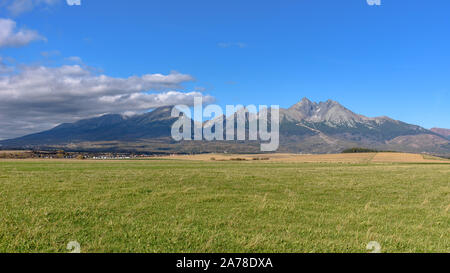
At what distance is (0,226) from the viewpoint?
1441cm

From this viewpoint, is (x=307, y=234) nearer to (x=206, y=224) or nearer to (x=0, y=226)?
(x=206, y=224)

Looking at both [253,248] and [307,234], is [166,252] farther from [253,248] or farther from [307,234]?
[307,234]

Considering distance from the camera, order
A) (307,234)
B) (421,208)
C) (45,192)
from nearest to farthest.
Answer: (307,234) < (421,208) < (45,192)

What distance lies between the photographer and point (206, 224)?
15.4 m

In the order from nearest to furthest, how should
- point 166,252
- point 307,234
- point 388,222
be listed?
1. point 166,252
2. point 307,234
3. point 388,222

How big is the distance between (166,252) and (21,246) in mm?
5402

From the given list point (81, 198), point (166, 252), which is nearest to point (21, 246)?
point (166, 252)

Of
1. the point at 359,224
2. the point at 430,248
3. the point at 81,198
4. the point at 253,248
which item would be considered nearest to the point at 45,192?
the point at 81,198

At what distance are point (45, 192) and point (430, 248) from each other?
2435 centimetres
